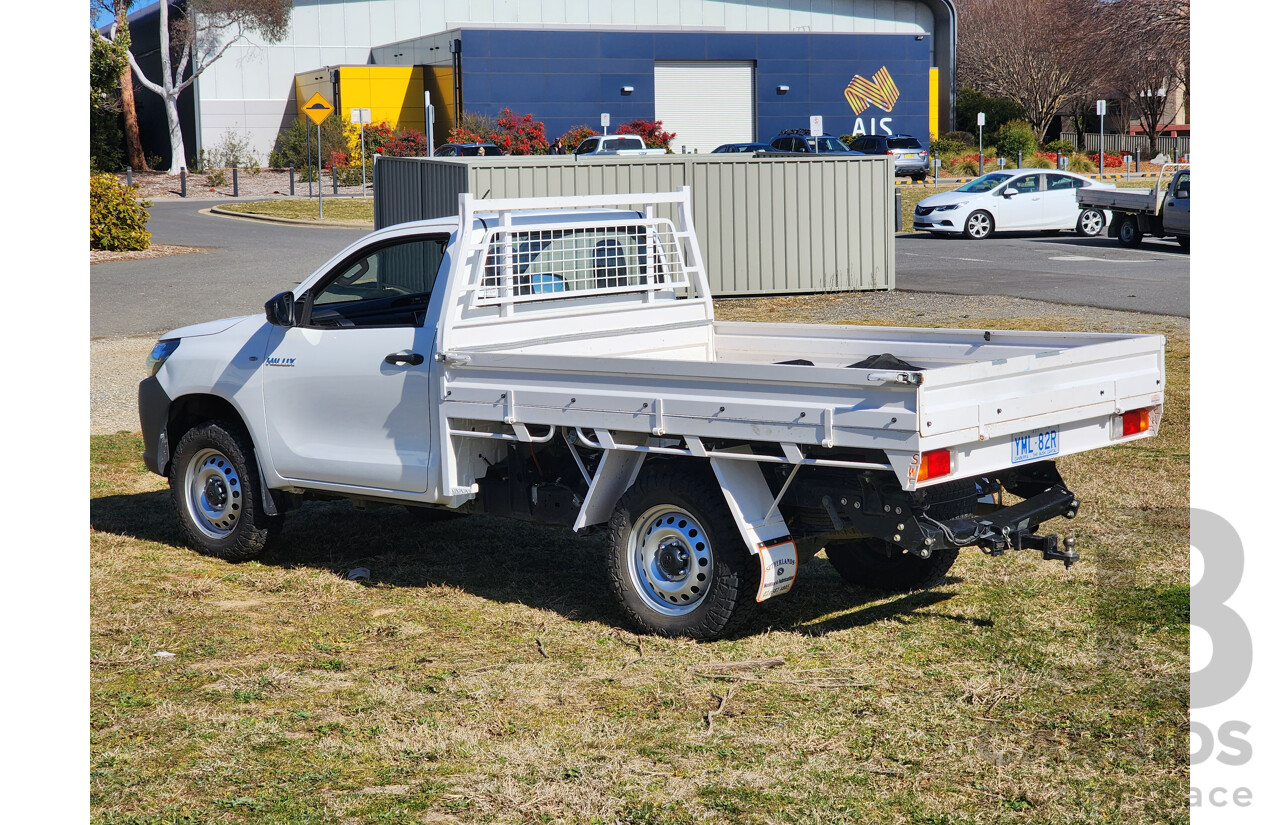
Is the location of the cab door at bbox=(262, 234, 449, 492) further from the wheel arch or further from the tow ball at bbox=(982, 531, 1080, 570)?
the tow ball at bbox=(982, 531, 1080, 570)

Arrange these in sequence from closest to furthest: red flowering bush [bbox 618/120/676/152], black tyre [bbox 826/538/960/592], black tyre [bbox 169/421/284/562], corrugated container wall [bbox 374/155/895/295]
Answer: black tyre [bbox 826/538/960/592]
black tyre [bbox 169/421/284/562]
corrugated container wall [bbox 374/155/895/295]
red flowering bush [bbox 618/120/676/152]

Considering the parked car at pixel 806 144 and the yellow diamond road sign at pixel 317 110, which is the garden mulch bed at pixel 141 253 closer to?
the yellow diamond road sign at pixel 317 110

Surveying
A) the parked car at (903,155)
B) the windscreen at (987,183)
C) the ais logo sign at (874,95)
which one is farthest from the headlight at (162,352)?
the ais logo sign at (874,95)

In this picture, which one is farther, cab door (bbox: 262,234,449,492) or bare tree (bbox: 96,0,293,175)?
bare tree (bbox: 96,0,293,175)

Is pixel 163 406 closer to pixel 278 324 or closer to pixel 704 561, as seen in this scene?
pixel 278 324

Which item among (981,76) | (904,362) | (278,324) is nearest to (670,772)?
(904,362)

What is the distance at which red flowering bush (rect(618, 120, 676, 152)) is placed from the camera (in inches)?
1996

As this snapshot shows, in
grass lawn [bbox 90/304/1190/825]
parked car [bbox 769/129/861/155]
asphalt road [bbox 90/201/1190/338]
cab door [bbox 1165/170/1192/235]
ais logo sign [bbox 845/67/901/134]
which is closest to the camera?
grass lawn [bbox 90/304/1190/825]

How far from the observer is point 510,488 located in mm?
6969

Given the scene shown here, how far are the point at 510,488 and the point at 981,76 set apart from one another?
73504 mm

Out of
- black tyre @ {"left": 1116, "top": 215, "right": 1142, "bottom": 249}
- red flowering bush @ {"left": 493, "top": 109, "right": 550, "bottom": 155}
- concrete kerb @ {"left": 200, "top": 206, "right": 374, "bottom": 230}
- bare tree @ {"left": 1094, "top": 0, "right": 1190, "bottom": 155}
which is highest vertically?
bare tree @ {"left": 1094, "top": 0, "right": 1190, "bottom": 155}

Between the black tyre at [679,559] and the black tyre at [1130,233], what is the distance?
22817 mm

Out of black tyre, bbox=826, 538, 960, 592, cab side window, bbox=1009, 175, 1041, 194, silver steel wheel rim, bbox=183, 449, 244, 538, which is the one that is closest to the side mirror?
silver steel wheel rim, bbox=183, 449, 244, 538

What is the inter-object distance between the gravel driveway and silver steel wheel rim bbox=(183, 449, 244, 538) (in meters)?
5.53
